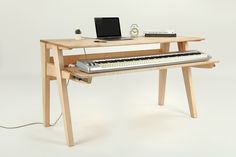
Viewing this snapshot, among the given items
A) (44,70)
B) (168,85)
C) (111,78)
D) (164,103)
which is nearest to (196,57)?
(164,103)

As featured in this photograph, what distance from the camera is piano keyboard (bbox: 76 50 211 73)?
7.70ft

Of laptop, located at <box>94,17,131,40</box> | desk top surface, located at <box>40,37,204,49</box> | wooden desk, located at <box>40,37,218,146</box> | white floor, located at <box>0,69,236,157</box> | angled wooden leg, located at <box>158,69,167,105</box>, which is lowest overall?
white floor, located at <box>0,69,236,157</box>

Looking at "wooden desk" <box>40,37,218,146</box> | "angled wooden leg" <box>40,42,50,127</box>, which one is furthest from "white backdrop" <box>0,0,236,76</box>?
"angled wooden leg" <box>40,42,50,127</box>

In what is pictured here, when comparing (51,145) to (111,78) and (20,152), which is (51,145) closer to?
(20,152)

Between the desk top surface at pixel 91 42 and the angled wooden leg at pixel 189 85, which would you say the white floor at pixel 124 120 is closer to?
the angled wooden leg at pixel 189 85

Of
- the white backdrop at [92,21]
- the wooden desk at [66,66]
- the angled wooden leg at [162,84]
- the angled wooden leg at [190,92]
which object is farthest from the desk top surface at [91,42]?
the white backdrop at [92,21]

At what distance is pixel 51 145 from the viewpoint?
2537mm

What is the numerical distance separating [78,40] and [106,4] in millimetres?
2206

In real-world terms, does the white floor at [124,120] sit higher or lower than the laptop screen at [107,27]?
lower

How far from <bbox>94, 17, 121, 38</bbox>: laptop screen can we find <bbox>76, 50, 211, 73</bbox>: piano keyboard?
1.17 feet

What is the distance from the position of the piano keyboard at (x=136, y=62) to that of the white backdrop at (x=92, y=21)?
206 centimetres

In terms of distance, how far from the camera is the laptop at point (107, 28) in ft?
9.33

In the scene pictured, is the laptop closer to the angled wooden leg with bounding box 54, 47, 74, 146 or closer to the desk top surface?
the desk top surface

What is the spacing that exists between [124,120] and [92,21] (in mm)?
2090
